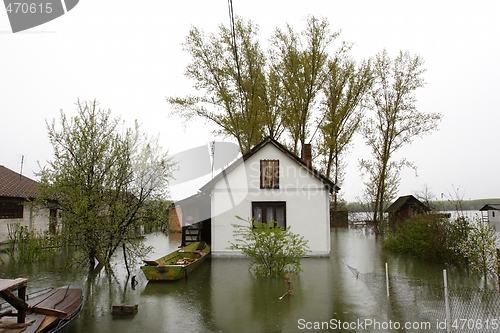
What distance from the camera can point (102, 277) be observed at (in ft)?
41.4

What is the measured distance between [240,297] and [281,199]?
7.64 meters

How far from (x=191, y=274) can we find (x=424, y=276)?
8053 millimetres

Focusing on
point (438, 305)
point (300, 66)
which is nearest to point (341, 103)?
point (300, 66)

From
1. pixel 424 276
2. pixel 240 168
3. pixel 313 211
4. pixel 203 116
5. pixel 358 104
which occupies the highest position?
pixel 358 104

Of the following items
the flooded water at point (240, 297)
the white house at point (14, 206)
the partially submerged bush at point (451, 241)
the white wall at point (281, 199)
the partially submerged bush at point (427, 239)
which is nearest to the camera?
the flooded water at point (240, 297)

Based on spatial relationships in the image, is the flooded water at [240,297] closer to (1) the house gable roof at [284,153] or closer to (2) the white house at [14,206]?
(1) the house gable roof at [284,153]

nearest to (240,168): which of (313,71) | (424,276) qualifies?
A: (424,276)

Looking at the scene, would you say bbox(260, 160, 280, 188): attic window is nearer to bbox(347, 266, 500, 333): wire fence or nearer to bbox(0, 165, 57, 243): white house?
bbox(347, 266, 500, 333): wire fence

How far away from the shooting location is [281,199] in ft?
55.9

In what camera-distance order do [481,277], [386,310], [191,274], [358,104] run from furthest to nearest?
[358,104] < [191,274] < [481,277] < [386,310]

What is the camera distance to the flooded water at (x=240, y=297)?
7.75 metres

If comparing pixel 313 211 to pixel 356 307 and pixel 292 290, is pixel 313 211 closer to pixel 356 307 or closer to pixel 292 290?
pixel 292 290

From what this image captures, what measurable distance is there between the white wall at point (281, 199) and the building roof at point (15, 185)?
11.6 metres

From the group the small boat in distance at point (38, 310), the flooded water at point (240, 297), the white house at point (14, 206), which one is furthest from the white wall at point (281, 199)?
the white house at point (14, 206)
